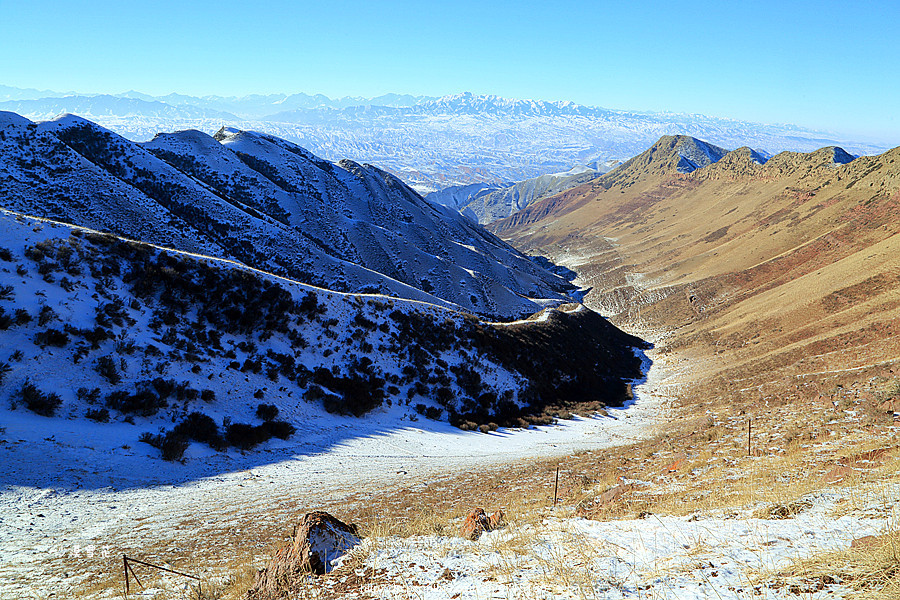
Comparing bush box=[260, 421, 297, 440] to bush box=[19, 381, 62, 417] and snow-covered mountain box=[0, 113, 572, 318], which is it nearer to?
bush box=[19, 381, 62, 417]

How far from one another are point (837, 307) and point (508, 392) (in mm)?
30746

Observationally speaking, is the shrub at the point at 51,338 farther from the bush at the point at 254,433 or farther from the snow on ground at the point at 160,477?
the bush at the point at 254,433

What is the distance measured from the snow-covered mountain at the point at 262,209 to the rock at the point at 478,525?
135 ft

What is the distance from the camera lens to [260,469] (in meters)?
16.1

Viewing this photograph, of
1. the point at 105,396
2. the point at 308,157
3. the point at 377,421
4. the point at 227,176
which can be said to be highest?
the point at 308,157


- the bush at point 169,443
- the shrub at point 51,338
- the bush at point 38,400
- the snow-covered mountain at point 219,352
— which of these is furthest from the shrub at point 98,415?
the shrub at point 51,338

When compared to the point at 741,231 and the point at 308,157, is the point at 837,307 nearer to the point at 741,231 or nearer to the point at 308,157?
the point at 741,231

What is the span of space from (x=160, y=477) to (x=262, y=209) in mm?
54859

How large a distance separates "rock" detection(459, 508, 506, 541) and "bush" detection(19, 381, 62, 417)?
53.4 feet

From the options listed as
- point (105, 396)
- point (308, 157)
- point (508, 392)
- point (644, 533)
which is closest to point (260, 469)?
point (105, 396)

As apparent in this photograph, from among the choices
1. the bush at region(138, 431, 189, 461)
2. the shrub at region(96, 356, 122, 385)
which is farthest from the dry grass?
the shrub at region(96, 356, 122, 385)

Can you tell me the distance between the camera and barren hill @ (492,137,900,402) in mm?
29734

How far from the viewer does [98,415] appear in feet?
54.0

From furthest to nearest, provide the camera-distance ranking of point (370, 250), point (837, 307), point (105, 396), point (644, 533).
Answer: point (370, 250) < point (837, 307) < point (105, 396) < point (644, 533)
